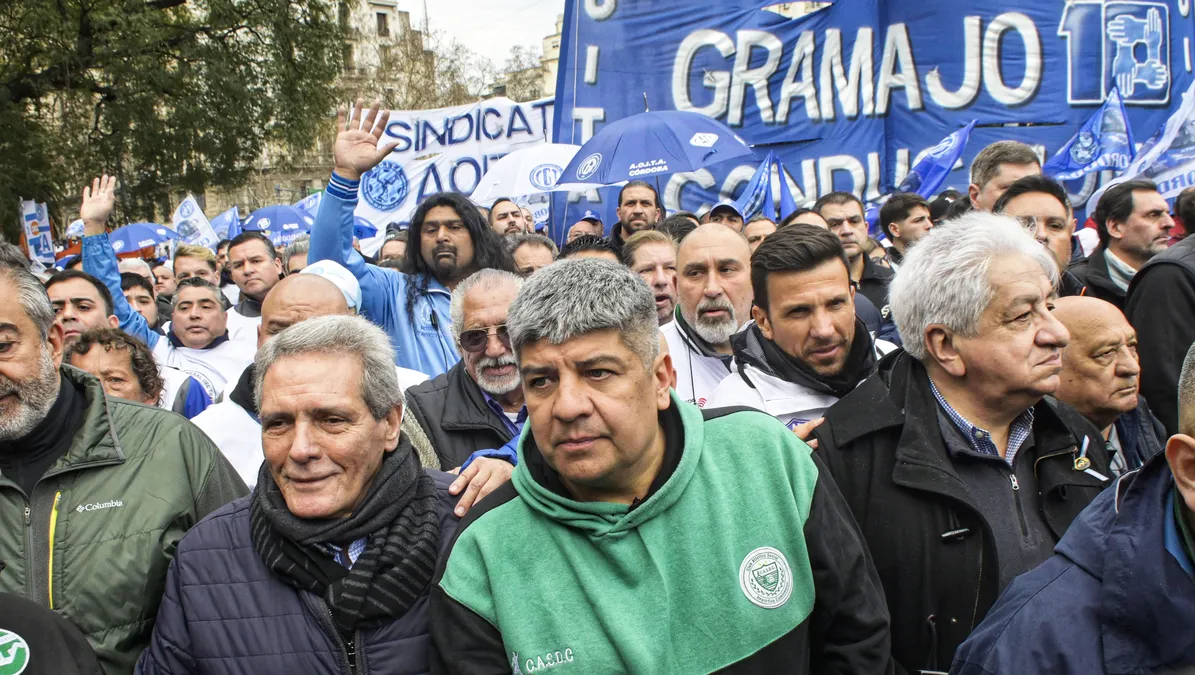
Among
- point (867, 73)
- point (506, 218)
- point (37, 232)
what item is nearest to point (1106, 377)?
point (506, 218)

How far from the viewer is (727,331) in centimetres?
390

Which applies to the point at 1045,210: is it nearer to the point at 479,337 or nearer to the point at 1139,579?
the point at 479,337

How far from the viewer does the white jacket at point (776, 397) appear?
2.99 m

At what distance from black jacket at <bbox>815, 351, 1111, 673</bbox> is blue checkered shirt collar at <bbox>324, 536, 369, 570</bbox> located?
1162mm

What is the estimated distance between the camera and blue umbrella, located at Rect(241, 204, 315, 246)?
40.5 ft

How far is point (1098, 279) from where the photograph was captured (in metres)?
4.75

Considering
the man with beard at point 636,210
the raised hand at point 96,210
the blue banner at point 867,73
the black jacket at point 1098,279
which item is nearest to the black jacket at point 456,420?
the black jacket at point 1098,279

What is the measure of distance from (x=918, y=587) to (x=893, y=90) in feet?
31.7

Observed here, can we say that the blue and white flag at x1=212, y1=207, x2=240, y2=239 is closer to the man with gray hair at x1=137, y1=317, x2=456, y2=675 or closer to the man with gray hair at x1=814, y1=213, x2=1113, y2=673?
the man with gray hair at x1=137, y1=317, x2=456, y2=675

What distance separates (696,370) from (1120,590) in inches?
95.8

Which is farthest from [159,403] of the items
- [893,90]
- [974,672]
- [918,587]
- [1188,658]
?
[893,90]

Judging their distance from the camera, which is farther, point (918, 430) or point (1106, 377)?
point (1106, 377)

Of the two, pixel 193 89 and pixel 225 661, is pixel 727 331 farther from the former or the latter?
pixel 193 89

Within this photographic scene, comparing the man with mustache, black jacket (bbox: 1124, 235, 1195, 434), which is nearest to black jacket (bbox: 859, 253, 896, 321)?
black jacket (bbox: 1124, 235, 1195, 434)
